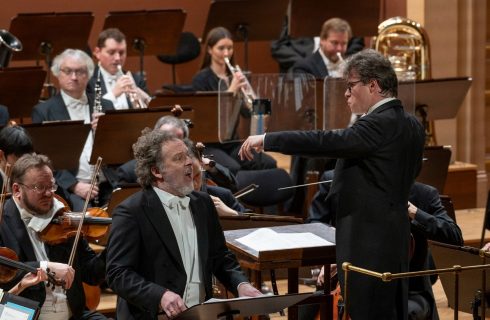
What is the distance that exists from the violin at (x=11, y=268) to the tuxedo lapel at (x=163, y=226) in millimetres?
520

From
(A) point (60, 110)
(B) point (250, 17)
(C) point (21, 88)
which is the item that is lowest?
(A) point (60, 110)

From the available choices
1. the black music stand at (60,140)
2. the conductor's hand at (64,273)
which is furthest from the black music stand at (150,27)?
the conductor's hand at (64,273)

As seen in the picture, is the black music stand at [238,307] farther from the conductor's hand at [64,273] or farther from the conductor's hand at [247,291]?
the conductor's hand at [64,273]

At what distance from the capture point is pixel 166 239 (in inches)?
153

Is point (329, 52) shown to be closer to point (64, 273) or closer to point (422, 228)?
point (422, 228)

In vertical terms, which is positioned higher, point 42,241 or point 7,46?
point 7,46

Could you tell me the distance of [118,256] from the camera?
12.5ft

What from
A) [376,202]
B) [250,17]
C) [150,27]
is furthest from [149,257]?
[250,17]

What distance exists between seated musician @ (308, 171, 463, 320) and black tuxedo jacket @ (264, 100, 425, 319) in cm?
55

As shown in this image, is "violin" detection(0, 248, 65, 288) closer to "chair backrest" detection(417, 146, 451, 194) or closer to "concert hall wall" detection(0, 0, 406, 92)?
"chair backrest" detection(417, 146, 451, 194)

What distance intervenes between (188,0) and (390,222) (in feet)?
19.7

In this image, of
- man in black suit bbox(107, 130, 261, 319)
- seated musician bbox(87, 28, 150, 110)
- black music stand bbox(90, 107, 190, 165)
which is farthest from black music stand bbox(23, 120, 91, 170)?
man in black suit bbox(107, 130, 261, 319)

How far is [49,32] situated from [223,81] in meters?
1.31

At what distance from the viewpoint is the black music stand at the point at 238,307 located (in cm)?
346
